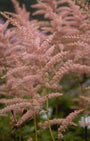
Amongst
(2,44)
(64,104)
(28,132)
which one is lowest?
(64,104)

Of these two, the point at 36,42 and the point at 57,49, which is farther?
the point at 57,49

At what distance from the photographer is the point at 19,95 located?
2762 millimetres

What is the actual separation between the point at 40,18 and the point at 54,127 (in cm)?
1173

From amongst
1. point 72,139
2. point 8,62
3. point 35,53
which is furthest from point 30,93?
point 72,139

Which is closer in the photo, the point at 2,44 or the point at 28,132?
the point at 2,44

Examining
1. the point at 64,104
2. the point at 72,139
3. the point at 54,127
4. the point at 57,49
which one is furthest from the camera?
the point at 64,104

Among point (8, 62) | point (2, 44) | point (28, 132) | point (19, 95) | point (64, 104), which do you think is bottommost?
point (64, 104)

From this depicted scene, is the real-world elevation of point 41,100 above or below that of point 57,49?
below

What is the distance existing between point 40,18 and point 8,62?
12630 mm

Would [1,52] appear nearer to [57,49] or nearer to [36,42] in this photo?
[57,49]

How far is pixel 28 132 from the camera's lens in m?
4.10

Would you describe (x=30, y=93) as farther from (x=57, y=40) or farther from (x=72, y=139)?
(x=72, y=139)

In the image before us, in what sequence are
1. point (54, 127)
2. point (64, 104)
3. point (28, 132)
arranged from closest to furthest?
1. point (28, 132)
2. point (54, 127)
3. point (64, 104)

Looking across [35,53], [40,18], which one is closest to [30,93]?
[35,53]
